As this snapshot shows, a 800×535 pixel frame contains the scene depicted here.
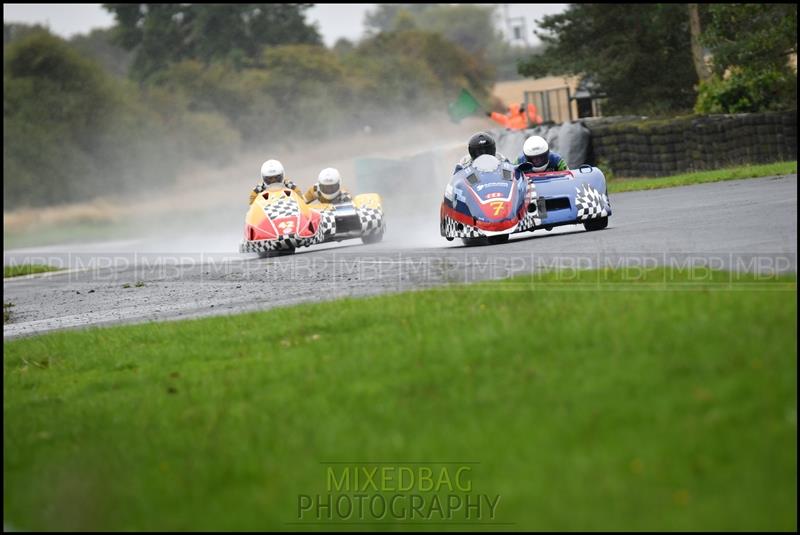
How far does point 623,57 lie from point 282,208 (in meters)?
27.3

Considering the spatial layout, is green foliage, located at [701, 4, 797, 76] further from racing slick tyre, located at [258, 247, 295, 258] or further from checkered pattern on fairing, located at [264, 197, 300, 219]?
checkered pattern on fairing, located at [264, 197, 300, 219]

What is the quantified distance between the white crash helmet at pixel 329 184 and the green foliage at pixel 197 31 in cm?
6505

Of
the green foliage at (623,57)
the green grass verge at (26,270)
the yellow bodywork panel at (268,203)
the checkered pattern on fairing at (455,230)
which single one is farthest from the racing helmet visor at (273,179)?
the green foliage at (623,57)

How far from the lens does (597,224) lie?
1902 centimetres

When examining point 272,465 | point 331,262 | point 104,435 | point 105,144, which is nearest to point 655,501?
point 272,465

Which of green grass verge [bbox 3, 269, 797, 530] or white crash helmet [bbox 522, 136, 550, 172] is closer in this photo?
green grass verge [bbox 3, 269, 797, 530]

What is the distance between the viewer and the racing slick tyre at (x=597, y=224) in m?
18.9

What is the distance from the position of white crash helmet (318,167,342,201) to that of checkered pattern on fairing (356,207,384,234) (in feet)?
2.50

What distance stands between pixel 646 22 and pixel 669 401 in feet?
134

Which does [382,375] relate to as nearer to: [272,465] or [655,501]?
[272,465]

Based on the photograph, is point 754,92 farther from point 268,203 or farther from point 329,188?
point 268,203

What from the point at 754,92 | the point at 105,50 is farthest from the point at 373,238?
the point at 105,50

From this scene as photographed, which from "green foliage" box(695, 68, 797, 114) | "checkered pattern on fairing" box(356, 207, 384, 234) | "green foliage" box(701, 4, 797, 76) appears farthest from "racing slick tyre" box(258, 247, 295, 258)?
"green foliage" box(701, 4, 797, 76)

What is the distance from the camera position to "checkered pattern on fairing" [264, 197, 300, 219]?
2273 centimetres
